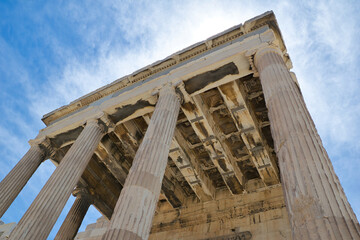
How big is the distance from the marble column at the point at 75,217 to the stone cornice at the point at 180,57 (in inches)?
216

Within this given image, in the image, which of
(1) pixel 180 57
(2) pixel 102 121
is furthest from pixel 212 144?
(2) pixel 102 121

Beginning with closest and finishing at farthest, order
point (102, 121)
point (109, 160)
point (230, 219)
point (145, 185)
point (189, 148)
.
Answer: point (145, 185), point (102, 121), point (230, 219), point (189, 148), point (109, 160)

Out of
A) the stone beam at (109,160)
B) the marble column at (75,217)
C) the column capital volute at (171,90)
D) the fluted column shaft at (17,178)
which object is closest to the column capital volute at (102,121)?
the stone beam at (109,160)

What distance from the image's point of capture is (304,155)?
681 centimetres

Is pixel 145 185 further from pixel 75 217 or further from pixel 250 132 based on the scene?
pixel 75 217

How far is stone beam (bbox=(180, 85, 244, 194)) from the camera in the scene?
607 inches

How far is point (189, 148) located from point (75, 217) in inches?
331

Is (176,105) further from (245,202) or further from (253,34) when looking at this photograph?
(245,202)

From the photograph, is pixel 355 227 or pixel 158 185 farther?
pixel 158 185

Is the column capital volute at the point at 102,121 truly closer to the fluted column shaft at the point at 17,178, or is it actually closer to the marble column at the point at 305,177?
the fluted column shaft at the point at 17,178

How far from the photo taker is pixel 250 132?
16109mm

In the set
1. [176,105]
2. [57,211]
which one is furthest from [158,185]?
[57,211]

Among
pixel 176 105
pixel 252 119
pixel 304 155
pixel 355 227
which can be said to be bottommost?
pixel 355 227

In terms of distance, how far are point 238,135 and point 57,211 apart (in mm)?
10505
